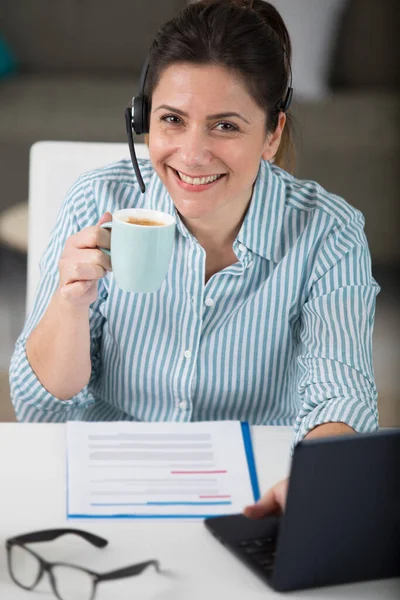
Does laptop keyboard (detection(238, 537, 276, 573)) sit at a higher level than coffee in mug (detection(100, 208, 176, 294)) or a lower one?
lower

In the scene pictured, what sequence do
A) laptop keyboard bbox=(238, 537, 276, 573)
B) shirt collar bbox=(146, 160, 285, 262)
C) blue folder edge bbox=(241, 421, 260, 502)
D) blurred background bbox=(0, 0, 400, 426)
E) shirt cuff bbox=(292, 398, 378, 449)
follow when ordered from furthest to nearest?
blurred background bbox=(0, 0, 400, 426) → shirt collar bbox=(146, 160, 285, 262) → shirt cuff bbox=(292, 398, 378, 449) → blue folder edge bbox=(241, 421, 260, 502) → laptop keyboard bbox=(238, 537, 276, 573)

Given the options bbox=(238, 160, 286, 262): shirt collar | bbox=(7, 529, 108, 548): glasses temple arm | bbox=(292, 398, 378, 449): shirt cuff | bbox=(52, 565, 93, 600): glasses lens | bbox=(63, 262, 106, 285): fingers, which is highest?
bbox=(238, 160, 286, 262): shirt collar

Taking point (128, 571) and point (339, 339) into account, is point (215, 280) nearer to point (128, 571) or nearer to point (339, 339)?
point (339, 339)

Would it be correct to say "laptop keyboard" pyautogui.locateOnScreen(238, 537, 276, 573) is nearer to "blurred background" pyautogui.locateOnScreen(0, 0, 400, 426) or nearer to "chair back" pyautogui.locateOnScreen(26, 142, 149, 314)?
"chair back" pyautogui.locateOnScreen(26, 142, 149, 314)

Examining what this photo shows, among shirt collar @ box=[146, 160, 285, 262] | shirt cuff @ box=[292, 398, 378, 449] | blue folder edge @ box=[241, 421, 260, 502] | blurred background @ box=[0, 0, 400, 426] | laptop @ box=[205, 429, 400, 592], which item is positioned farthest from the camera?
blurred background @ box=[0, 0, 400, 426]

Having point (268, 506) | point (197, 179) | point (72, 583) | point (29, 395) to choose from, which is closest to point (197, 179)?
point (197, 179)

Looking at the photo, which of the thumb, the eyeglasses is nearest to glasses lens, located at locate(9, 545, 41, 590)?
the eyeglasses

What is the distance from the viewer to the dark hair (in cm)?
124

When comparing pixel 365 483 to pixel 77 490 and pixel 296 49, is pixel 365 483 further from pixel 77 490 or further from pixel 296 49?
pixel 296 49

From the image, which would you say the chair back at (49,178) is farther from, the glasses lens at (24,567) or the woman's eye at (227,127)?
the glasses lens at (24,567)

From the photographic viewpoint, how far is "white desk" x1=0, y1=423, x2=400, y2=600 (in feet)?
2.74

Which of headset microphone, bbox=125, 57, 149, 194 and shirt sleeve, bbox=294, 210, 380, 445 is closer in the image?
shirt sleeve, bbox=294, 210, 380, 445

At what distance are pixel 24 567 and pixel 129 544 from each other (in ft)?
0.36

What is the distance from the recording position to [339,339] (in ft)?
4.13
